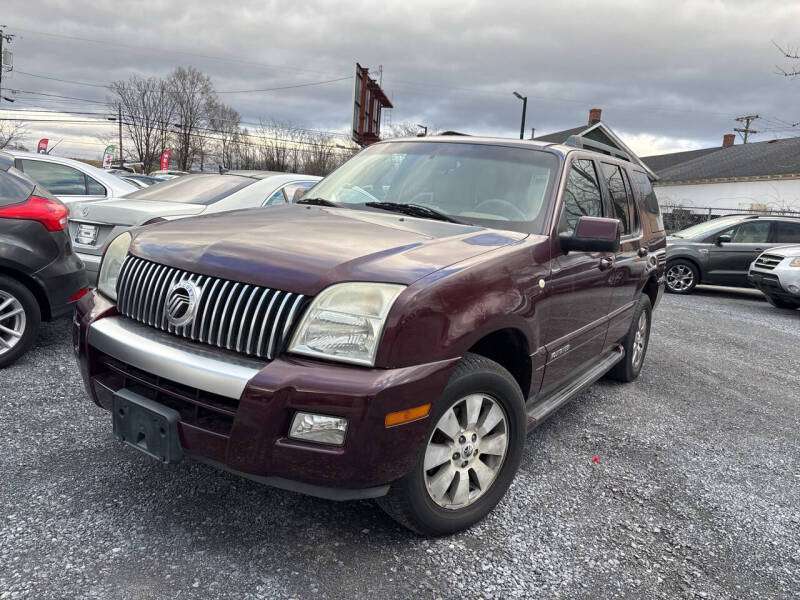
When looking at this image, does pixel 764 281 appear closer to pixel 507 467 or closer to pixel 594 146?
pixel 594 146

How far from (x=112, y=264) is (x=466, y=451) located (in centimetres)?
191

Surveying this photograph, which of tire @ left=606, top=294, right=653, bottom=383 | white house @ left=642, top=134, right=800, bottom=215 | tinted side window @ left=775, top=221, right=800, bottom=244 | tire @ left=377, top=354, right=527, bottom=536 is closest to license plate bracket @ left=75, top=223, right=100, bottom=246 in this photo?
tire @ left=377, top=354, right=527, bottom=536

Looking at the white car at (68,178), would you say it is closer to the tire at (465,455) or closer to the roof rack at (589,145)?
the roof rack at (589,145)

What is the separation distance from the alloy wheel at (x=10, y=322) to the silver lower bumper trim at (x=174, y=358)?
2243 millimetres

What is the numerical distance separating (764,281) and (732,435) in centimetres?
723

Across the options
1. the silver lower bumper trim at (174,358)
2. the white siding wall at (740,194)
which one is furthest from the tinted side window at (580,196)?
the white siding wall at (740,194)

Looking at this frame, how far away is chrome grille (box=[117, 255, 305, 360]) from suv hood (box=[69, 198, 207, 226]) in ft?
10.5

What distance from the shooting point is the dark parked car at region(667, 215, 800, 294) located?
1148 centimetres

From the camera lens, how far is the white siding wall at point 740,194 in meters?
29.5

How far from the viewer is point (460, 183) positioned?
3430 mm

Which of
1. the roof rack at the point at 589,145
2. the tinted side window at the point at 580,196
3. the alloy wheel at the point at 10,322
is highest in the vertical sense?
the roof rack at the point at 589,145

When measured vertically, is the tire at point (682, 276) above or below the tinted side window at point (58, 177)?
below

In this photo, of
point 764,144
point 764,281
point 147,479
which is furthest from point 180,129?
point 147,479

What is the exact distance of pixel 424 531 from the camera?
8.03ft
